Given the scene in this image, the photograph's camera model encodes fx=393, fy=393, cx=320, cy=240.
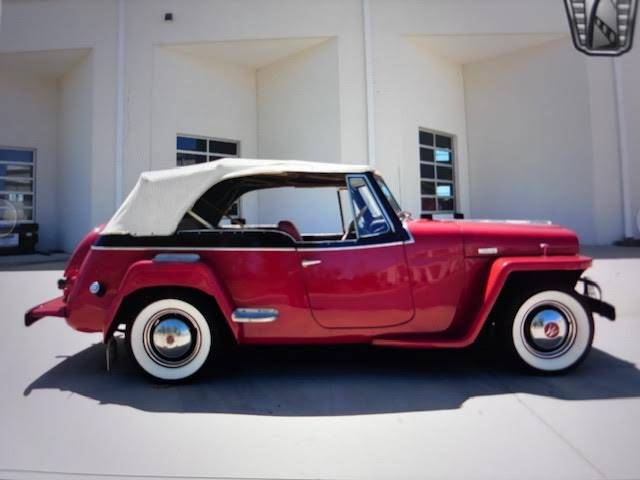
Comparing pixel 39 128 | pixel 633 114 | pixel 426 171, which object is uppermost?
pixel 39 128

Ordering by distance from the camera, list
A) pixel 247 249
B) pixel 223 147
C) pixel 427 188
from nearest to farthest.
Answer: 1. pixel 247 249
2. pixel 223 147
3. pixel 427 188

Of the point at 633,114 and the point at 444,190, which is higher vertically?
the point at 633,114

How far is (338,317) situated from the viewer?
108 inches

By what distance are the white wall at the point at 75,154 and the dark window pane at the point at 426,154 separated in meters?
8.19

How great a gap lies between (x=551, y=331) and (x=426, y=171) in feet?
27.3

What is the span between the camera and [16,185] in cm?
1117

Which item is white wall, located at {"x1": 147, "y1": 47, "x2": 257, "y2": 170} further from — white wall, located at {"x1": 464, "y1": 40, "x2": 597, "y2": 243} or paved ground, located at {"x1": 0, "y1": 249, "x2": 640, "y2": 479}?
paved ground, located at {"x1": 0, "y1": 249, "x2": 640, "y2": 479}

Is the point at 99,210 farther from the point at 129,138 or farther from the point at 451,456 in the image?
the point at 451,456

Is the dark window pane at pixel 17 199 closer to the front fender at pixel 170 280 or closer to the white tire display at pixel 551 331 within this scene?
the front fender at pixel 170 280

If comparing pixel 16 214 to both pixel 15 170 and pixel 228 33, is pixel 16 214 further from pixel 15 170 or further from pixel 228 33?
pixel 228 33

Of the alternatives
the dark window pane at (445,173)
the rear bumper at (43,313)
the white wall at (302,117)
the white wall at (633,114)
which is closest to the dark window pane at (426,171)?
the dark window pane at (445,173)

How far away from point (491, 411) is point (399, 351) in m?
1.16

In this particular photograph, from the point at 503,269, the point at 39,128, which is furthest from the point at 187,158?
the point at 503,269

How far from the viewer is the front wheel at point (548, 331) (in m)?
2.78
